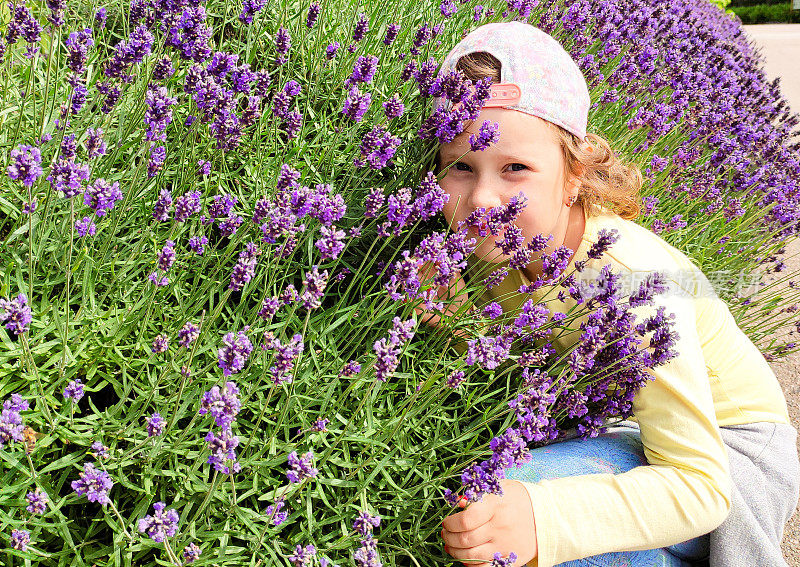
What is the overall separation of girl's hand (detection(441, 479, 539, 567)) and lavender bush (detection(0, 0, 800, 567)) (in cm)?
9

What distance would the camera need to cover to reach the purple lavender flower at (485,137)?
2.12 m

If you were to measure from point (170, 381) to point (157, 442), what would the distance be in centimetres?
29

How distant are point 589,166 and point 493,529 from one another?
140cm

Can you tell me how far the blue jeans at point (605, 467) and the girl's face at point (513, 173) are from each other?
72cm

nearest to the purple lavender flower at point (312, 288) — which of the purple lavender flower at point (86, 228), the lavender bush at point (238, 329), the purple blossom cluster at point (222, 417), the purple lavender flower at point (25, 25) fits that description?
the lavender bush at point (238, 329)

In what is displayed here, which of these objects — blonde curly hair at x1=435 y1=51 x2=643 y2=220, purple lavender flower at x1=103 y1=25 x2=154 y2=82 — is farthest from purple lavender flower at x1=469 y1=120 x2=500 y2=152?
purple lavender flower at x1=103 y1=25 x2=154 y2=82

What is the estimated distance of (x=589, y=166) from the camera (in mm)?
2568

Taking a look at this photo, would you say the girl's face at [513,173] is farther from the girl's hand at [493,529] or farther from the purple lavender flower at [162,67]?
the purple lavender flower at [162,67]

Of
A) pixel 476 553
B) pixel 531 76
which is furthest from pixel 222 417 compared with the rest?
pixel 531 76

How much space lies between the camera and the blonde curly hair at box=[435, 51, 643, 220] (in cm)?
246

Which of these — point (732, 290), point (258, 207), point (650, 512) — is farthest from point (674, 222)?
point (258, 207)

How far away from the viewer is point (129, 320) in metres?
1.98

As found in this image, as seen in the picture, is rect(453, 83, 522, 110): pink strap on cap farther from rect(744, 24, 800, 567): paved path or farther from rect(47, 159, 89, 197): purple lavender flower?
rect(744, 24, 800, 567): paved path

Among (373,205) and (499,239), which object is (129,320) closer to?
(373,205)
